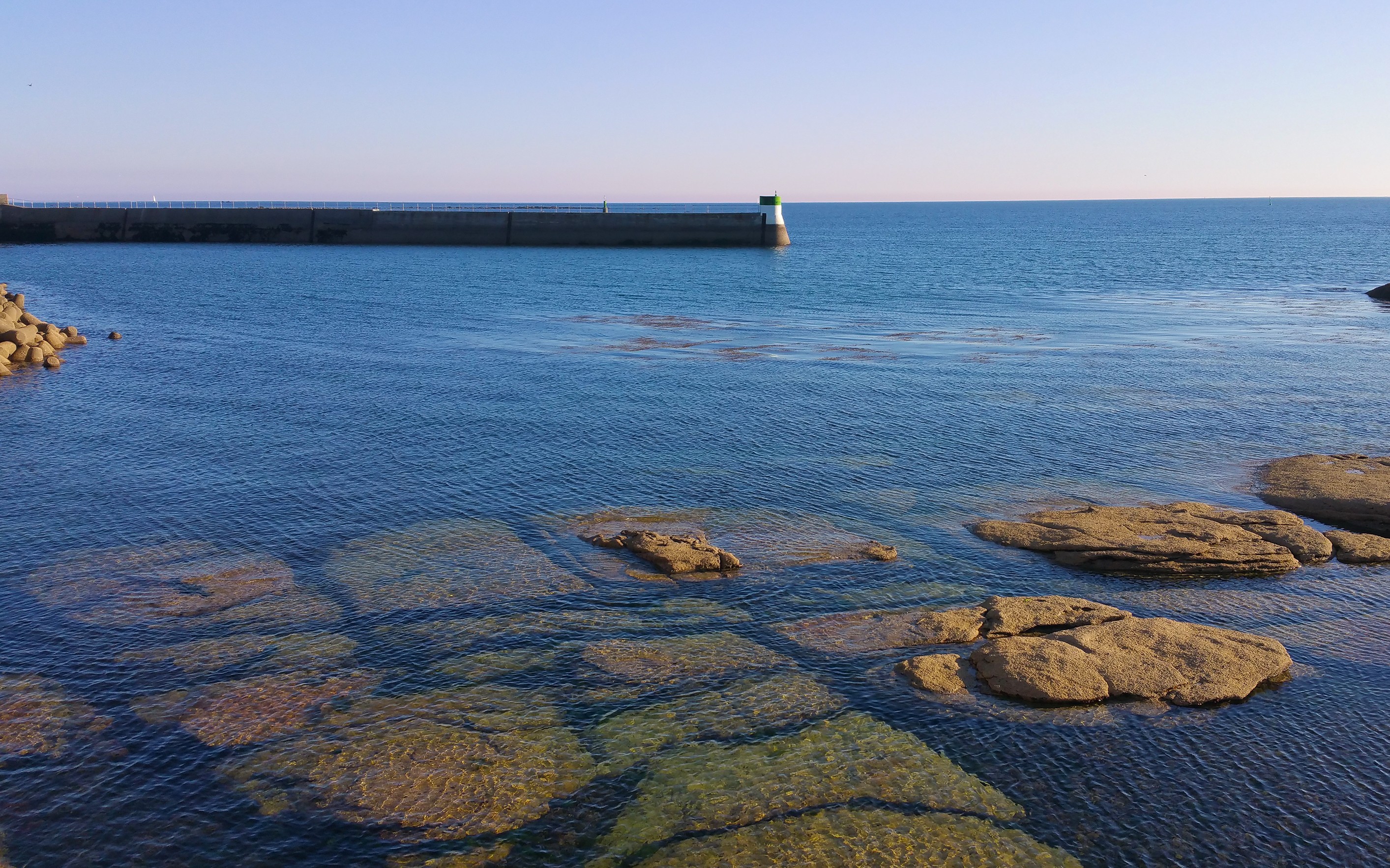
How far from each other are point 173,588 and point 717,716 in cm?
970

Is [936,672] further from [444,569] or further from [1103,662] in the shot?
[444,569]

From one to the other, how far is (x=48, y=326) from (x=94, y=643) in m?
32.7


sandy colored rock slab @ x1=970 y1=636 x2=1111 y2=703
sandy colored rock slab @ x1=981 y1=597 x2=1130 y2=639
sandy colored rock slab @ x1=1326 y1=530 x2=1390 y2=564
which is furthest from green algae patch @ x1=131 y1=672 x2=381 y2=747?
sandy colored rock slab @ x1=1326 y1=530 x2=1390 y2=564

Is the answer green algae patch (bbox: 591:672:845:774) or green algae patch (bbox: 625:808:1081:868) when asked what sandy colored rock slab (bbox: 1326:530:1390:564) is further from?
green algae patch (bbox: 625:808:1081:868)

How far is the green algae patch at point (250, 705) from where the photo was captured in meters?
12.4

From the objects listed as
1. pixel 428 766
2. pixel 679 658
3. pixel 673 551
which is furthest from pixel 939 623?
pixel 428 766

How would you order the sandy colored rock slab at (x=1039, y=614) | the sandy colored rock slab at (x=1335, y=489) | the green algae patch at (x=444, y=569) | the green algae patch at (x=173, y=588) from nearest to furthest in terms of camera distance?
the sandy colored rock slab at (x=1039, y=614)
the green algae patch at (x=173, y=588)
the green algae patch at (x=444, y=569)
the sandy colored rock slab at (x=1335, y=489)

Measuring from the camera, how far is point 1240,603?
1680cm

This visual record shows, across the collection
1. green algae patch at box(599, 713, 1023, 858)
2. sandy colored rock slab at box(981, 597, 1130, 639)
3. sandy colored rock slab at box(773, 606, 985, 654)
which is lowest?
green algae patch at box(599, 713, 1023, 858)

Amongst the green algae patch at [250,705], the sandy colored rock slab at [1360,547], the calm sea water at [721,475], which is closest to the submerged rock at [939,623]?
the calm sea water at [721,475]

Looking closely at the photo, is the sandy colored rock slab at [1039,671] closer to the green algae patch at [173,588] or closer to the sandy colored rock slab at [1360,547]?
the sandy colored rock slab at [1360,547]

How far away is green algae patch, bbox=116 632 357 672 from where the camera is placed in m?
14.2

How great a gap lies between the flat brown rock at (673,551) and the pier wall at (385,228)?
→ 88710 millimetres

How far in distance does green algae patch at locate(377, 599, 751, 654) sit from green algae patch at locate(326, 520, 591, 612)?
0.80 metres
